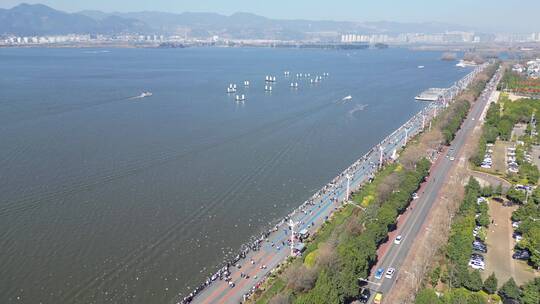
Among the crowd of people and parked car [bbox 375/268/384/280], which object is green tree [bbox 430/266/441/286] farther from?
the crowd of people

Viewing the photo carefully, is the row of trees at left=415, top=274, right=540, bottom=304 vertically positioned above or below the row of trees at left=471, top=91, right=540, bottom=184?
below

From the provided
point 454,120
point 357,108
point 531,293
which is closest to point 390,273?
point 531,293

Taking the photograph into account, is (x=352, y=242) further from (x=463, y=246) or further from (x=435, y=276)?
(x=463, y=246)

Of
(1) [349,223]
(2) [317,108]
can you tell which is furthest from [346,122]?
(1) [349,223]

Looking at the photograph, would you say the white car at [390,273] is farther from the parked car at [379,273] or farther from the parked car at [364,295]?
the parked car at [364,295]

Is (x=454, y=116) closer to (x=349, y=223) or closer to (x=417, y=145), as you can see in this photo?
(x=417, y=145)

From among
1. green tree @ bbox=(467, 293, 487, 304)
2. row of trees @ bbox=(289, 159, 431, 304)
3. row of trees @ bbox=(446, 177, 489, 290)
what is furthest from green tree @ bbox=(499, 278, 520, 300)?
row of trees @ bbox=(289, 159, 431, 304)
